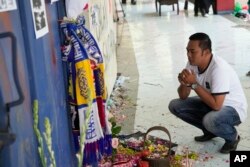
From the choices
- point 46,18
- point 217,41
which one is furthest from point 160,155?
point 217,41

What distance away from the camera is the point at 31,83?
64.7 inches

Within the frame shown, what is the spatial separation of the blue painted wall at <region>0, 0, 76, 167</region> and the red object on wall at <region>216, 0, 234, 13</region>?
9569 millimetres

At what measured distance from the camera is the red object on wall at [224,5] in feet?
36.4

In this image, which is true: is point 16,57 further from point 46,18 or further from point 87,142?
point 87,142

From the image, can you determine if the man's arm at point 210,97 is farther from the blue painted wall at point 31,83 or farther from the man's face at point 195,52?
the blue painted wall at point 31,83

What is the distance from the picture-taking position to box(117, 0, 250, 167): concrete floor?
3552 mm

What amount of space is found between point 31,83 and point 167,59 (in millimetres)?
4967

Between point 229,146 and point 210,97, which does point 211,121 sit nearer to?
point 210,97

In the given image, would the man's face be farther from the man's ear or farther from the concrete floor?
the concrete floor

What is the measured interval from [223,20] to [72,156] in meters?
8.43

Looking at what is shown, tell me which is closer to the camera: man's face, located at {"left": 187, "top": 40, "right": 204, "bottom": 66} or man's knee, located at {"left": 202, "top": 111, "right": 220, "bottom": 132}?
man's face, located at {"left": 187, "top": 40, "right": 204, "bottom": 66}

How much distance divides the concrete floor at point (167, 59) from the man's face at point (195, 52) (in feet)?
2.64

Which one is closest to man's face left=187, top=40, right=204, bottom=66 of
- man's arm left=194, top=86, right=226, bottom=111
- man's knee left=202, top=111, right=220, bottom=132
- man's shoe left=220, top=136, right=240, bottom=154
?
man's arm left=194, top=86, right=226, bottom=111

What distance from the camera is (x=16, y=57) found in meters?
1.49
